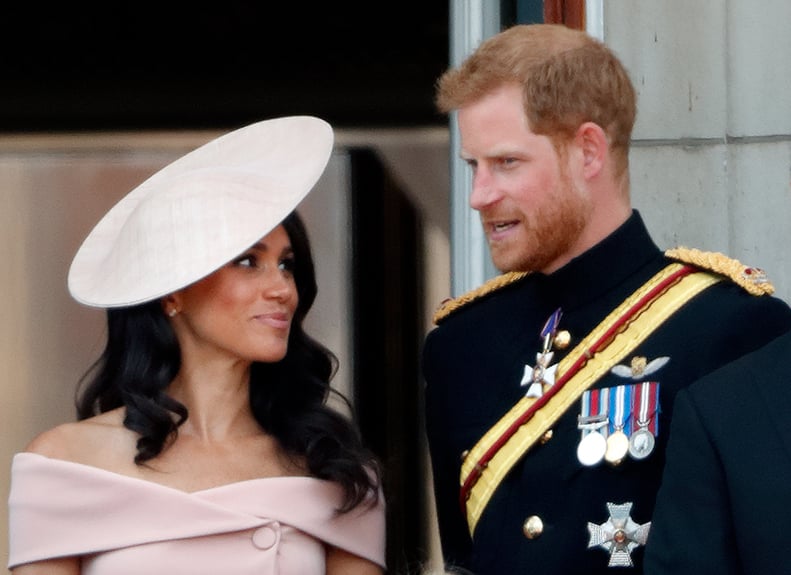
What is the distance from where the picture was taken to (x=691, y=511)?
8.21 feet

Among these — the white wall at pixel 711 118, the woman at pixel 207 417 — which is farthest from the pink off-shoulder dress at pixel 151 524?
the white wall at pixel 711 118

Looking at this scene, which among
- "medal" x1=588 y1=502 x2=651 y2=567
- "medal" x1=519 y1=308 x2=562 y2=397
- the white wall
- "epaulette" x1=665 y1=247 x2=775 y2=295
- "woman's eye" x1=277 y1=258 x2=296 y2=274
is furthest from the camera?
the white wall

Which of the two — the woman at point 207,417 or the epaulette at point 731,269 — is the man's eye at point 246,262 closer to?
the woman at point 207,417

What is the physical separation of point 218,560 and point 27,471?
360 mm

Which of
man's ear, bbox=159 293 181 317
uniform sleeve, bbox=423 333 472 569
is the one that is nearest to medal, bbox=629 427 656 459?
uniform sleeve, bbox=423 333 472 569

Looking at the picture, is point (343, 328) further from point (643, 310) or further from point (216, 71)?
point (643, 310)

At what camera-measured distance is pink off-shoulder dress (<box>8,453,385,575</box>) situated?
3.11m

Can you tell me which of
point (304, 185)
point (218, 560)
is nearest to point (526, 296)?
point (304, 185)

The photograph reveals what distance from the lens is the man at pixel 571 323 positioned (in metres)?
2.86

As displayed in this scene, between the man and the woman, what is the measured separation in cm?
25

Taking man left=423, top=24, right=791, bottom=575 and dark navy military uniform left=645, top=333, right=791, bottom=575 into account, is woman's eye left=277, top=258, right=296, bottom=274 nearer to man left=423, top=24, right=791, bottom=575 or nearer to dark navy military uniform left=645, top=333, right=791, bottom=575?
man left=423, top=24, right=791, bottom=575

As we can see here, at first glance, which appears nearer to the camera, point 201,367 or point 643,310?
point 643,310

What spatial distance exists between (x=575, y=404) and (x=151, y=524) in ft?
2.44

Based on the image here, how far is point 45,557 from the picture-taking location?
122 inches
